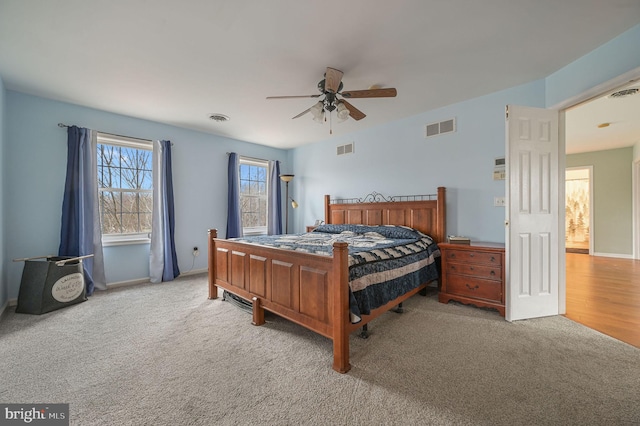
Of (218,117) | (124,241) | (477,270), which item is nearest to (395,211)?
(477,270)

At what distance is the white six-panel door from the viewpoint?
97.6 inches

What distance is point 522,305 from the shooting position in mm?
2496

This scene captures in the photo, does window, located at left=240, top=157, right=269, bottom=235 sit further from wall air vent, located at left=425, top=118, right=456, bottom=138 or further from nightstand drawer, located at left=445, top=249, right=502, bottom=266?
nightstand drawer, located at left=445, top=249, right=502, bottom=266

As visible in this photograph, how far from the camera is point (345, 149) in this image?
186 inches

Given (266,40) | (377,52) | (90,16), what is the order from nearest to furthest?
(90,16), (266,40), (377,52)

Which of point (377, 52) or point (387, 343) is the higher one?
point (377, 52)

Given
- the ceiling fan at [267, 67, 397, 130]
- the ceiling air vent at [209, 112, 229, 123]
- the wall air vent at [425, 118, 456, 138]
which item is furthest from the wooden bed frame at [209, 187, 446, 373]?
the ceiling air vent at [209, 112, 229, 123]

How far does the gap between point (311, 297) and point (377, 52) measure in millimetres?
2191

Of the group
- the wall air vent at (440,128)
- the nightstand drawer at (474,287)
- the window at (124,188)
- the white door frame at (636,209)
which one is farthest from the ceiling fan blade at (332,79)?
the white door frame at (636,209)

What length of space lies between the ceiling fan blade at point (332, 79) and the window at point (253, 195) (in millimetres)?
3149

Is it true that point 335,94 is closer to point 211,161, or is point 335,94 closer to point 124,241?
point 211,161

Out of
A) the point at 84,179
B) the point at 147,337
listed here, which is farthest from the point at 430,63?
the point at 84,179

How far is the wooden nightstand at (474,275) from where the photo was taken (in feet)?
8.46

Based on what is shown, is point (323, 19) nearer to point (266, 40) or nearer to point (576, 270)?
point (266, 40)
